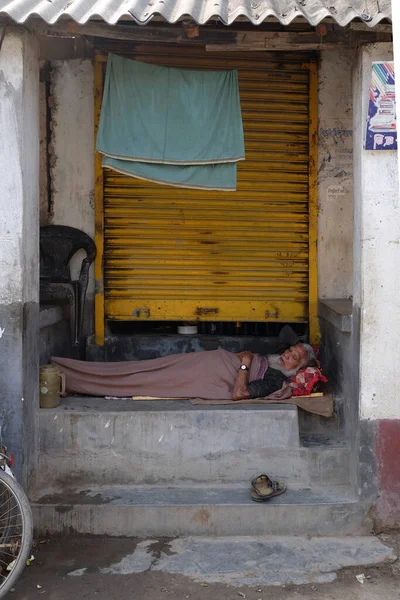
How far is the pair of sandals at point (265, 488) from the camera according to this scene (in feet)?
17.5

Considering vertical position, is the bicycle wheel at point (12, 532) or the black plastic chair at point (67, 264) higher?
the black plastic chair at point (67, 264)

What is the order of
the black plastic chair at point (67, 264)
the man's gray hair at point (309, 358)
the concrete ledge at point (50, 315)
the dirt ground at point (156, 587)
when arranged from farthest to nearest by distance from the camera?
the black plastic chair at point (67, 264), the man's gray hair at point (309, 358), the concrete ledge at point (50, 315), the dirt ground at point (156, 587)

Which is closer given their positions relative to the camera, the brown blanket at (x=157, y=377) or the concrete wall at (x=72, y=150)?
the brown blanket at (x=157, y=377)

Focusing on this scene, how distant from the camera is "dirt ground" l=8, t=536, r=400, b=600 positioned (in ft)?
14.8

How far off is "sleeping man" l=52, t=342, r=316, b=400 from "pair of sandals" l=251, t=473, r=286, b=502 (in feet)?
2.60

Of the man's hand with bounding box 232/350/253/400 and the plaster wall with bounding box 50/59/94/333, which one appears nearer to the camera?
the man's hand with bounding box 232/350/253/400

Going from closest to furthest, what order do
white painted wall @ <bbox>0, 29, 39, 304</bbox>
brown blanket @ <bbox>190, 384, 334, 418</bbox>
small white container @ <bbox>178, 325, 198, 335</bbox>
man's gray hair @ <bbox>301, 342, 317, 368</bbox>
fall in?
white painted wall @ <bbox>0, 29, 39, 304</bbox> → brown blanket @ <bbox>190, 384, 334, 418</bbox> → man's gray hair @ <bbox>301, 342, 317, 368</bbox> → small white container @ <bbox>178, 325, 198, 335</bbox>

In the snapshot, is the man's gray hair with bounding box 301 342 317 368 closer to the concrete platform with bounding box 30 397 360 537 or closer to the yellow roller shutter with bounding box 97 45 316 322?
the yellow roller shutter with bounding box 97 45 316 322

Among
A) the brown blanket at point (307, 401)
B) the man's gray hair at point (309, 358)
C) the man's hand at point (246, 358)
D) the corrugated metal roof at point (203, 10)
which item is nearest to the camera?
the corrugated metal roof at point (203, 10)

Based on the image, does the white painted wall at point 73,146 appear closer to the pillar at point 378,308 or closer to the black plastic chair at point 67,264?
the black plastic chair at point 67,264

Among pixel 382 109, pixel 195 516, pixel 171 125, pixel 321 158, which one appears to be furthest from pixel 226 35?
pixel 195 516

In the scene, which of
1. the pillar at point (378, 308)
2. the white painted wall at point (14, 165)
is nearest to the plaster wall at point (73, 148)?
the white painted wall at point (14, 165)

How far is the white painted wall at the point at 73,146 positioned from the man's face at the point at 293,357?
208cm

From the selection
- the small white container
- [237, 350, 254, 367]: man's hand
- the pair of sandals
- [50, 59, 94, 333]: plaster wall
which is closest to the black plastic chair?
[50, 59, 94, 333]: plaster wall
